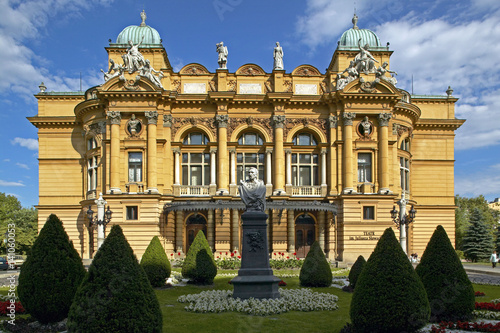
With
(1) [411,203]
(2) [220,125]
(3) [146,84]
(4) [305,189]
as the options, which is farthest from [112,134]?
(1) [411,203]

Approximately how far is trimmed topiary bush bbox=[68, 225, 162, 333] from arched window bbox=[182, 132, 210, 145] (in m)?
29.6

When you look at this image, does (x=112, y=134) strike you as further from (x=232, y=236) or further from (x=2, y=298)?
(x=2, y=298)

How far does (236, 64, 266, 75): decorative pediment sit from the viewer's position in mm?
39572

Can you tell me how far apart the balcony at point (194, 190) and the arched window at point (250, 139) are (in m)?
4.73

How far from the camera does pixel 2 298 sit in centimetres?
1861

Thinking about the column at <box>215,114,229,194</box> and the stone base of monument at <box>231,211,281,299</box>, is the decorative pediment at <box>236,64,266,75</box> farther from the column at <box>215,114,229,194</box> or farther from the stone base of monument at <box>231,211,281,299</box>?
the stone base of monument at <box>231,211,281,299</box>

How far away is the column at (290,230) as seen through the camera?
38062 millimetres

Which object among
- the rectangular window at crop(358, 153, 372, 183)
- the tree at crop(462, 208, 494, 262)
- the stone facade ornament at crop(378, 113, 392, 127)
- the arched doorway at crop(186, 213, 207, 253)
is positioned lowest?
the tree at crop(462, 208, 494, 262)

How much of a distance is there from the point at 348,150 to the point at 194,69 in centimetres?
1363

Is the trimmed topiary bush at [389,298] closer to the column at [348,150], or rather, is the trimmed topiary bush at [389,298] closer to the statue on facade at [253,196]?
the statue on facade at [253,196]

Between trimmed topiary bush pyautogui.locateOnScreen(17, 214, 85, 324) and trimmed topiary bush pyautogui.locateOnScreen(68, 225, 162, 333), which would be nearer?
trimmed topiary bush pyautogui.locateOnScreen(68, 225, 162, 333)

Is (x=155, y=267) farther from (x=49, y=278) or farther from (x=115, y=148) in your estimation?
(x=115, y=148)

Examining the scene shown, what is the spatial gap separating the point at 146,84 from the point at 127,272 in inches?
1123

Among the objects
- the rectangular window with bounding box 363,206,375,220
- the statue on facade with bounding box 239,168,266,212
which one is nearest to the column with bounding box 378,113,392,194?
the rectangular window with bounding box 363,206,375,220
